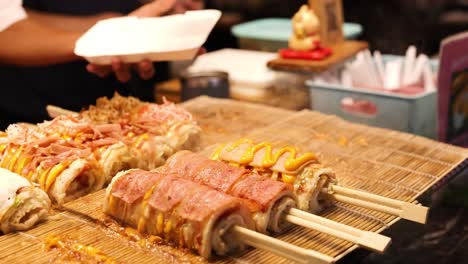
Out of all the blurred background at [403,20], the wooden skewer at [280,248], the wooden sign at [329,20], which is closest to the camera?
the wooden skewer at [280,248]

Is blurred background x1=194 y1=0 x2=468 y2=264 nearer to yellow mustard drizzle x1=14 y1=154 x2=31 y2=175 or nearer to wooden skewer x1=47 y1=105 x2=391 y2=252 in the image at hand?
wooden skewer x1=47 y1=105 x2=391 y2=252

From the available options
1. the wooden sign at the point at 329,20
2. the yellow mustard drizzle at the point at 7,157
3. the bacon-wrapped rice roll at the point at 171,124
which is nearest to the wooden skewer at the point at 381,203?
the bacon-wrapped rice roll at the point at 171,124

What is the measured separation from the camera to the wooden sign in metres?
4.76

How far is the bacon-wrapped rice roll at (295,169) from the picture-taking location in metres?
2.57

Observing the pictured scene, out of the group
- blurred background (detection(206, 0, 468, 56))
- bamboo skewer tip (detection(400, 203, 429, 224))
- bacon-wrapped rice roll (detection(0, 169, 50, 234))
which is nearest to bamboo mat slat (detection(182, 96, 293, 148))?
bacon-wrapped rice roll (detection(0, 169, 50, 234))

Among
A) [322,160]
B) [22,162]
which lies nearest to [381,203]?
[322,160]

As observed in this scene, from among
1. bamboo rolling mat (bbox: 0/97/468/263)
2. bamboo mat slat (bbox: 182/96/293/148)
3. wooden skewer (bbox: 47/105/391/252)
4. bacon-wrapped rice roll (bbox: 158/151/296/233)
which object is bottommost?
bamboo rolling mat (bbox: 0/97/468/263)

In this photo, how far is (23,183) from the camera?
2510 mm

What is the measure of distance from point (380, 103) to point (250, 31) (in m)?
1.79

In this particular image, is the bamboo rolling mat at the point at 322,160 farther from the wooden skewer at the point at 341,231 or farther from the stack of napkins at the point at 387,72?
the stack of napkins at the point at 387,72

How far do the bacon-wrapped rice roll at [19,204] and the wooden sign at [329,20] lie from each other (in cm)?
298

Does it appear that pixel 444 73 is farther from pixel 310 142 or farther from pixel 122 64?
pixel 122 64

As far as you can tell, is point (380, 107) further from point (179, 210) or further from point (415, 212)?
point (179, 210)

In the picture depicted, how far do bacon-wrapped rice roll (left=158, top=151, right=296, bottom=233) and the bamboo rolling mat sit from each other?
0.11 meters
